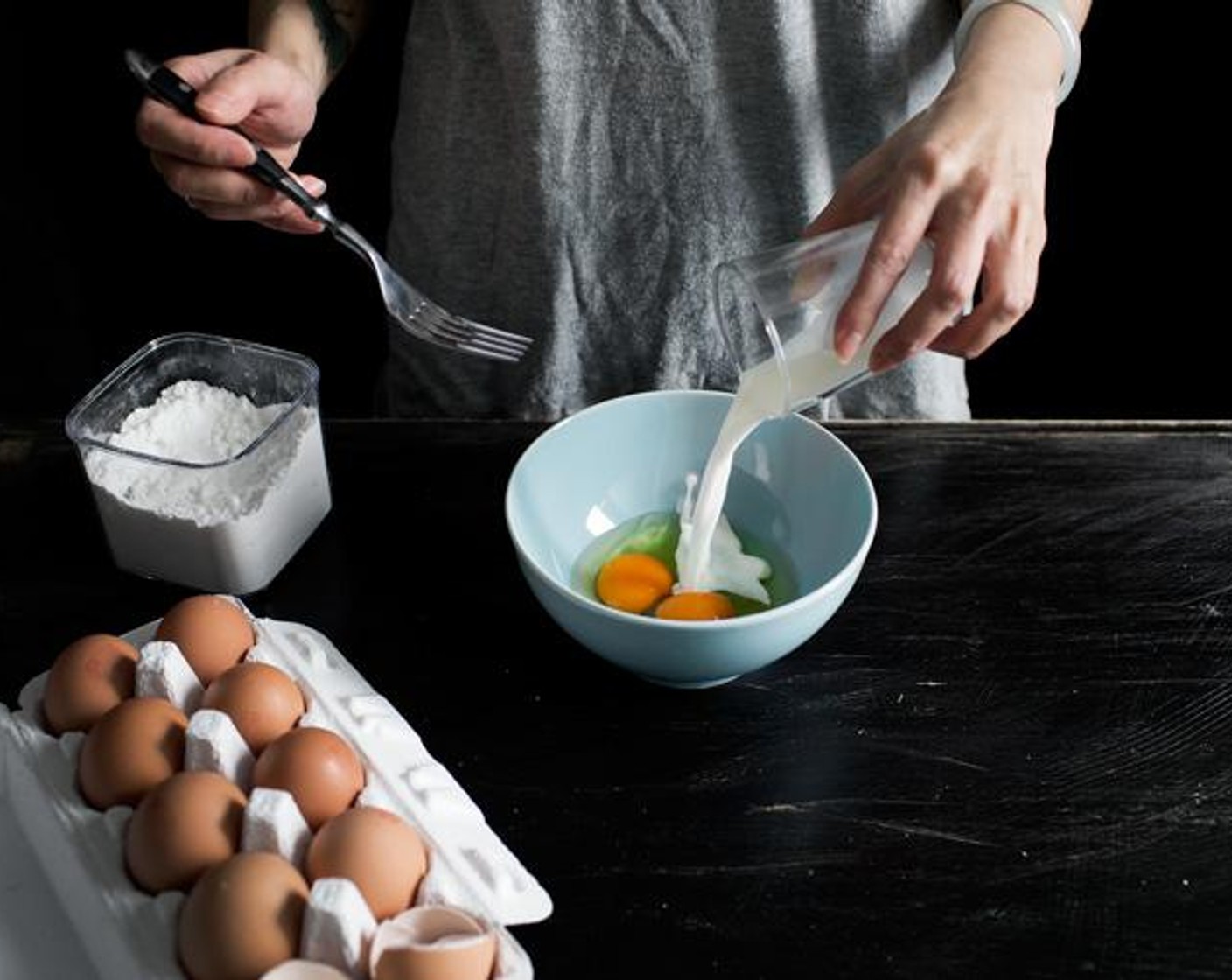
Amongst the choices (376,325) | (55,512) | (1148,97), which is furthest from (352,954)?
(1148,97)

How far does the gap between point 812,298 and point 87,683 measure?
636 millimetres

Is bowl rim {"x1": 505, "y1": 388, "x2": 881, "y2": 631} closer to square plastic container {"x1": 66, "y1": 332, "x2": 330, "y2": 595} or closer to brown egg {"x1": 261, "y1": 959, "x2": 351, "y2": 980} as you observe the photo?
square plastic container {"x1": 66, "y1": 332, "x2": 330, "y2": 595}

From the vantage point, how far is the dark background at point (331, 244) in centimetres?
202

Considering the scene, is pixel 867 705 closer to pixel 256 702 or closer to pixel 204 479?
pixel 256 702

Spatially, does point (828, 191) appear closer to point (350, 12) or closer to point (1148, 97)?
point (350, 12)

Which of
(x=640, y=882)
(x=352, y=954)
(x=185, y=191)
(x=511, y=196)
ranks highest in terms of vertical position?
(x=185, y=191)

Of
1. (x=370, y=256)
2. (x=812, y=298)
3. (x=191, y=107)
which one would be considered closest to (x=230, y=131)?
(x=191, y=107)

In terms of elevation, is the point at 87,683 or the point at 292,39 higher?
the point at 292,39

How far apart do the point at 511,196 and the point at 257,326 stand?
2.89 feet

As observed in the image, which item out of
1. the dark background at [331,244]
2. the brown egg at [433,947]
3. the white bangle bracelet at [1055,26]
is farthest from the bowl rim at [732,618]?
the dark background at [331,244]

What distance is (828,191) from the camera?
1496 millimetres

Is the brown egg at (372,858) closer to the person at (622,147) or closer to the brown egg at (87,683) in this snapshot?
the brown egg at (87,683)

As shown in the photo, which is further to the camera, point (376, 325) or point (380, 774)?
point (376, 325)

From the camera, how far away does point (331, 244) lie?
2.14m
